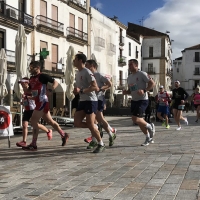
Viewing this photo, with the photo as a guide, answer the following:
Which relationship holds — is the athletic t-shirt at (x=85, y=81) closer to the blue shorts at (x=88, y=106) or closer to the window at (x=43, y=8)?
the blue shorts at (x=88, y=106)

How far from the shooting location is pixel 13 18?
26.8 metres

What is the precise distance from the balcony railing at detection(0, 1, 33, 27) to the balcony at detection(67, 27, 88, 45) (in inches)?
235

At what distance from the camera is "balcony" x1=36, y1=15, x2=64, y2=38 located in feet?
97.9

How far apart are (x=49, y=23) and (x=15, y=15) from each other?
14.4ft

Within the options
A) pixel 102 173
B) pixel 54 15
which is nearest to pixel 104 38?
pixel 54 15

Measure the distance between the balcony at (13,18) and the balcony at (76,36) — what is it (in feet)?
19.6

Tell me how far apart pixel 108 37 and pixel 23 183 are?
134 feet

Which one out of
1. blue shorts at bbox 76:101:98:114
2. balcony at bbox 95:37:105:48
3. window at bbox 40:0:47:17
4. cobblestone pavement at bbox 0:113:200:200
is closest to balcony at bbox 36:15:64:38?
window at bbox 40:0:47:17

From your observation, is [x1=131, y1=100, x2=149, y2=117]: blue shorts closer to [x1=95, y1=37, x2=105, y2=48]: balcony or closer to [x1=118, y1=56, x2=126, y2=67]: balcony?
[x1=95, y1=37, x2=105, y2=48]: balcony

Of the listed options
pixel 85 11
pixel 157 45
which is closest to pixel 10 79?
pixel 85 11

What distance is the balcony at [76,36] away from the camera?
34312mm

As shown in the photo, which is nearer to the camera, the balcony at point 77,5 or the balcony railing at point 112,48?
the balcony at point 77,5

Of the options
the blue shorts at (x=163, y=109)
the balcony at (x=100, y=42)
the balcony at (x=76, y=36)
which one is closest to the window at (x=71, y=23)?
the balcony at (x=76, y=36)

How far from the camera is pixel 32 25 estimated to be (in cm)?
2895
